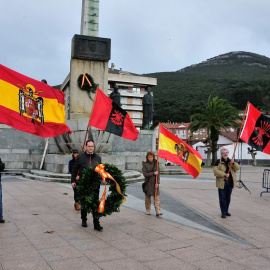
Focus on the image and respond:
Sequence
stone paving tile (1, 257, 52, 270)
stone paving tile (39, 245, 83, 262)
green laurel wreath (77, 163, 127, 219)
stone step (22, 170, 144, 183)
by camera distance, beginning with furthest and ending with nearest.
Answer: stone step (22, 170, 144, 183) < green laurel wreath (77, 163, 127, 219) < stone paving tile (39, 245, 83, 262) < stone paving tile (1, 257, 52, 270)

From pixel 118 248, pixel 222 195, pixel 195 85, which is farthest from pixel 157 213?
pixel 195 85

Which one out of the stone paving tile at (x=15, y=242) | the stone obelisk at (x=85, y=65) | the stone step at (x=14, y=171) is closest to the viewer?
the stone paving tile at (x=15, y=242)

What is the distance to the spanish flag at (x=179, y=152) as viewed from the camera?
8.12 metres

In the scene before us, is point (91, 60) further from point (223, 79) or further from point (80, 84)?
point (223, 79)

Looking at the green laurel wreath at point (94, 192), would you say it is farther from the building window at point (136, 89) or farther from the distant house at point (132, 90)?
the building window at point (136, 89)

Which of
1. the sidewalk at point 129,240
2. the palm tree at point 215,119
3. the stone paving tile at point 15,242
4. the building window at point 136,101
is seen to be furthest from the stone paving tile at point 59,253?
the building window at point 136,101

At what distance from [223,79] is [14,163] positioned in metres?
111

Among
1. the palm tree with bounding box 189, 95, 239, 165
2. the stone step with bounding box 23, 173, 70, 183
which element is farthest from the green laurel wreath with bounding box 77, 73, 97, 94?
the palm tree with bounding box 189, 95, 239, 165

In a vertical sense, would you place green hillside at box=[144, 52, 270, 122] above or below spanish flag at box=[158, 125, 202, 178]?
above

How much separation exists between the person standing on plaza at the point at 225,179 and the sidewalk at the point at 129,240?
36 centimetres

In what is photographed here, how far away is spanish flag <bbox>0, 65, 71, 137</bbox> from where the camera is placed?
6.29 m

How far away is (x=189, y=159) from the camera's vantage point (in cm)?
834

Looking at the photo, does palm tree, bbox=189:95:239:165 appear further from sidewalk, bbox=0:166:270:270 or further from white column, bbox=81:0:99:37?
sidewalk, bbox=0:166:270:270

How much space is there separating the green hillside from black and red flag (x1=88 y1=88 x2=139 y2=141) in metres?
62.0
